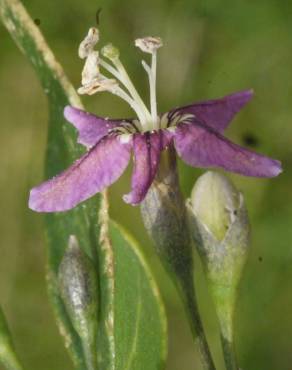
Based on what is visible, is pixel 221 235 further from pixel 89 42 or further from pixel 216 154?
pixel 89 42

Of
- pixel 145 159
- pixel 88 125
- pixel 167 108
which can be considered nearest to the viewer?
pixel 145 159

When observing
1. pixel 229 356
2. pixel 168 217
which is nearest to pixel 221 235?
pixel 168 217

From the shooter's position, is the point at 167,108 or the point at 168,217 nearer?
the point at 168,217

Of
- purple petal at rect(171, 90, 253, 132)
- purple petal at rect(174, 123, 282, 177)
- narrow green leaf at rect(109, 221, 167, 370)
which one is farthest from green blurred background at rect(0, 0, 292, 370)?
purple petal at rect(174, 123, 282, 177)

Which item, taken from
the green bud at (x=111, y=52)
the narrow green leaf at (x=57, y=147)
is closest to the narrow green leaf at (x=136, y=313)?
the narrow green leaf at (x=57, y=147)

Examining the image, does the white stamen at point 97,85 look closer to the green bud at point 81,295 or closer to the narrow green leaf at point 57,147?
the narrow green leaf at point 57,147

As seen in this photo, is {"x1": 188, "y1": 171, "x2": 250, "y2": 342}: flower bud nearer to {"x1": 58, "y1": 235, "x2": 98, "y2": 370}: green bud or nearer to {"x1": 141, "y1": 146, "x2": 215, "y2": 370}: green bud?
{"x1": 141, "y1": 146, "x2": 215, "y2": 370}: green bud

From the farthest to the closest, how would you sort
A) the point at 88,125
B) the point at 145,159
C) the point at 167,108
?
the point at 167,108 → the point at 88,125 → the point at 145,159
